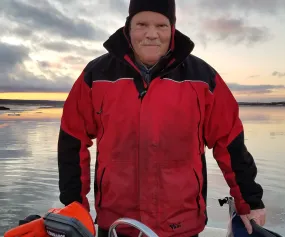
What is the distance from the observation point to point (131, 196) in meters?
1.97

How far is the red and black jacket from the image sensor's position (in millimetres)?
1928

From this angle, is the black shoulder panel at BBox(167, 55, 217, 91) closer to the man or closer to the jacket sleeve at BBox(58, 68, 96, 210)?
the man

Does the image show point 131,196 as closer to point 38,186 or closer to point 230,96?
point 230,96

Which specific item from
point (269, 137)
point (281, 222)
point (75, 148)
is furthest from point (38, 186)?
point (269, 137)

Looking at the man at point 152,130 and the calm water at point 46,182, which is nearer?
the man at point 152,130

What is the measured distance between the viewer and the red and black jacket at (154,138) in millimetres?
1928

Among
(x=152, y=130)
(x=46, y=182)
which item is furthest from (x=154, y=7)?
(x=46, y=182)

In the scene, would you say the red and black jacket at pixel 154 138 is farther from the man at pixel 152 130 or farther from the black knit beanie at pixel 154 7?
the black knit beanie at pixel 154 7

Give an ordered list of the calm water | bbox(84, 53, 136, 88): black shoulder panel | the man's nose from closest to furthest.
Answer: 1. the man's nose
2. bbox(84, 53, 136, 88): black shoulder panel
3. the calm water

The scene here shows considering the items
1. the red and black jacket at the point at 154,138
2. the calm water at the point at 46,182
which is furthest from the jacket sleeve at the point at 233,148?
the calm water at the point at 46,182

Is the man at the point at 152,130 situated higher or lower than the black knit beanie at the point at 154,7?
lower

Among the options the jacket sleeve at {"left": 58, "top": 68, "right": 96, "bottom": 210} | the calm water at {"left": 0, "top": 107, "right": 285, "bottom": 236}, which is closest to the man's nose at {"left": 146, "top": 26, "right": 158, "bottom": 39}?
the jacket sleeve at {"left": 58, "top": 68, "right": 96, "bottom": 210}

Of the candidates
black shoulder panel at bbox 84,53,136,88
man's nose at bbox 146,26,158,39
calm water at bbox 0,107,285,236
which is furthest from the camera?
A: calm water at bbox 0,107,285,236

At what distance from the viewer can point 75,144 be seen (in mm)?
2117
